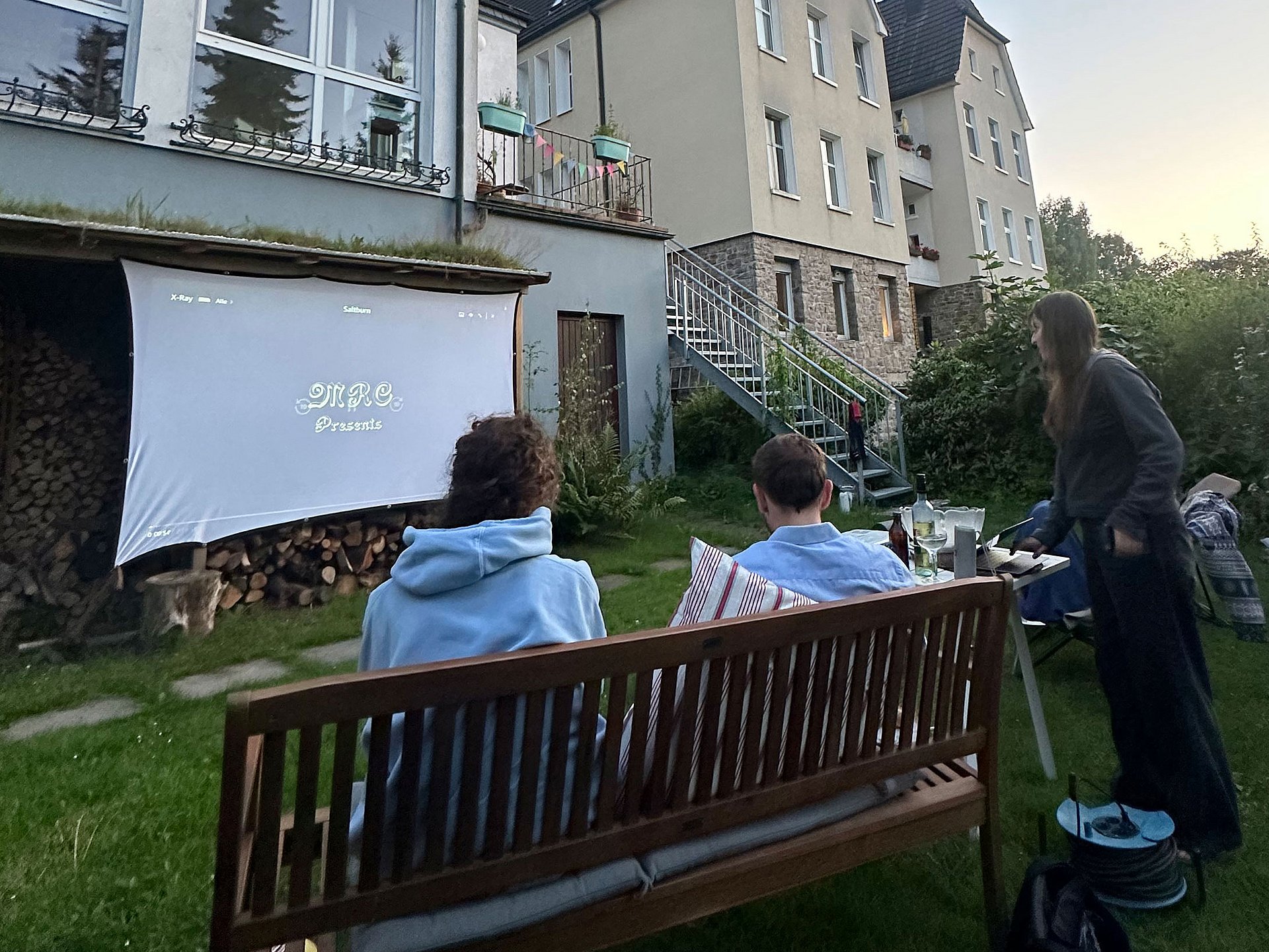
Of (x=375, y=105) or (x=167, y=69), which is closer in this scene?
(x=167, y=69)

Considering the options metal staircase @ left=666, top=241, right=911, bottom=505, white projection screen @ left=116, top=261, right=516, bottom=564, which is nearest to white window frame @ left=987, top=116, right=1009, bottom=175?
metal staircase @ left=666, top=241, right=911, bottom=505

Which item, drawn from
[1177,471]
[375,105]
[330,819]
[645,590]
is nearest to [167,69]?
[375,105]

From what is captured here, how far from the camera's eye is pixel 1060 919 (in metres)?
1.71

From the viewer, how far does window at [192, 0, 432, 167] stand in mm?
6289

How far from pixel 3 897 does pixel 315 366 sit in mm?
4184

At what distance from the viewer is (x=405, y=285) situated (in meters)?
6.21

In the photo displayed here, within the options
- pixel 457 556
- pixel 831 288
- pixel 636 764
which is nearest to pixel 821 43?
pixel 831 288

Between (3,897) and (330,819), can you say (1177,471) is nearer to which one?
(330,819)

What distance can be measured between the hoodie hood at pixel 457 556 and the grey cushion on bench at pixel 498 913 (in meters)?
0.62

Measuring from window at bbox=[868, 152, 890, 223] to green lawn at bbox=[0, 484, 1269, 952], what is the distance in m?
14.1

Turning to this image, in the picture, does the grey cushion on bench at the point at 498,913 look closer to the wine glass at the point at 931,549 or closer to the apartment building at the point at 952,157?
the wine glass at the point at 931,549

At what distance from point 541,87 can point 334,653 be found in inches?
608

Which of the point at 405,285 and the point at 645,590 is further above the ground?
the point at 405,285

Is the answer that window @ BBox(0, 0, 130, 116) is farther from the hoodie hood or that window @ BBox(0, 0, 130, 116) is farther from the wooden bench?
the wooden bench
